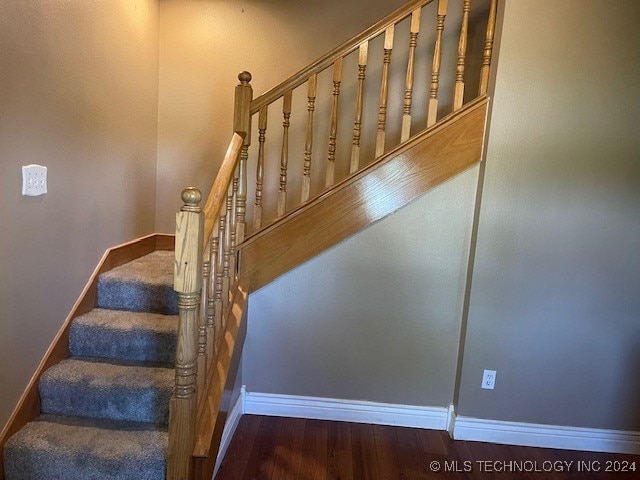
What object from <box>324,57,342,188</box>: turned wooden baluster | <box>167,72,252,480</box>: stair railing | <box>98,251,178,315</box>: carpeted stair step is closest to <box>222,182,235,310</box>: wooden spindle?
<box>167,72,252,480</box>: stair railing

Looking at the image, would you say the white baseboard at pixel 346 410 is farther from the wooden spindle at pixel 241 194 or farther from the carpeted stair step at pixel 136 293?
the wooden spindle at pixel 241 194

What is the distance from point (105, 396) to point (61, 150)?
115 centimetres

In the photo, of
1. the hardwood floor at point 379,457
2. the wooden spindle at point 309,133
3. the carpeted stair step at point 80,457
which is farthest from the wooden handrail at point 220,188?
the hardwood floor at point 379,457

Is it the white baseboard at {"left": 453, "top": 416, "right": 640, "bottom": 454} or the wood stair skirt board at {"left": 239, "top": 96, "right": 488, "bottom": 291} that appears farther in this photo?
the white baseboard at {"left": 453, "top": 416, "right": 640, "bottom": 454}

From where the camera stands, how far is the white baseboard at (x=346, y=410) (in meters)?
2.46

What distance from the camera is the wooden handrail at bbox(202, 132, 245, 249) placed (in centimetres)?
173

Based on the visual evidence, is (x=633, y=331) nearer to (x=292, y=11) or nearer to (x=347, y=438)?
(x=347, y=438)

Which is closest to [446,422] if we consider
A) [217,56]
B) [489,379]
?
[489,379]

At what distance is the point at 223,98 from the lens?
10.2 feet

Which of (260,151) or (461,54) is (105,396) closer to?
(260,151)

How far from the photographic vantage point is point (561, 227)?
2223 mm

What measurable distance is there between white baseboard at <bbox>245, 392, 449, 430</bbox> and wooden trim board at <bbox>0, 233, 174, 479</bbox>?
1.01m

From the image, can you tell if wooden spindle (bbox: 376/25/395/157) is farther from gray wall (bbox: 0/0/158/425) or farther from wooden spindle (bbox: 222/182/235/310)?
gray wall (bbox: 0/0/158/425)

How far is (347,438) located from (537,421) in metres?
1.05
